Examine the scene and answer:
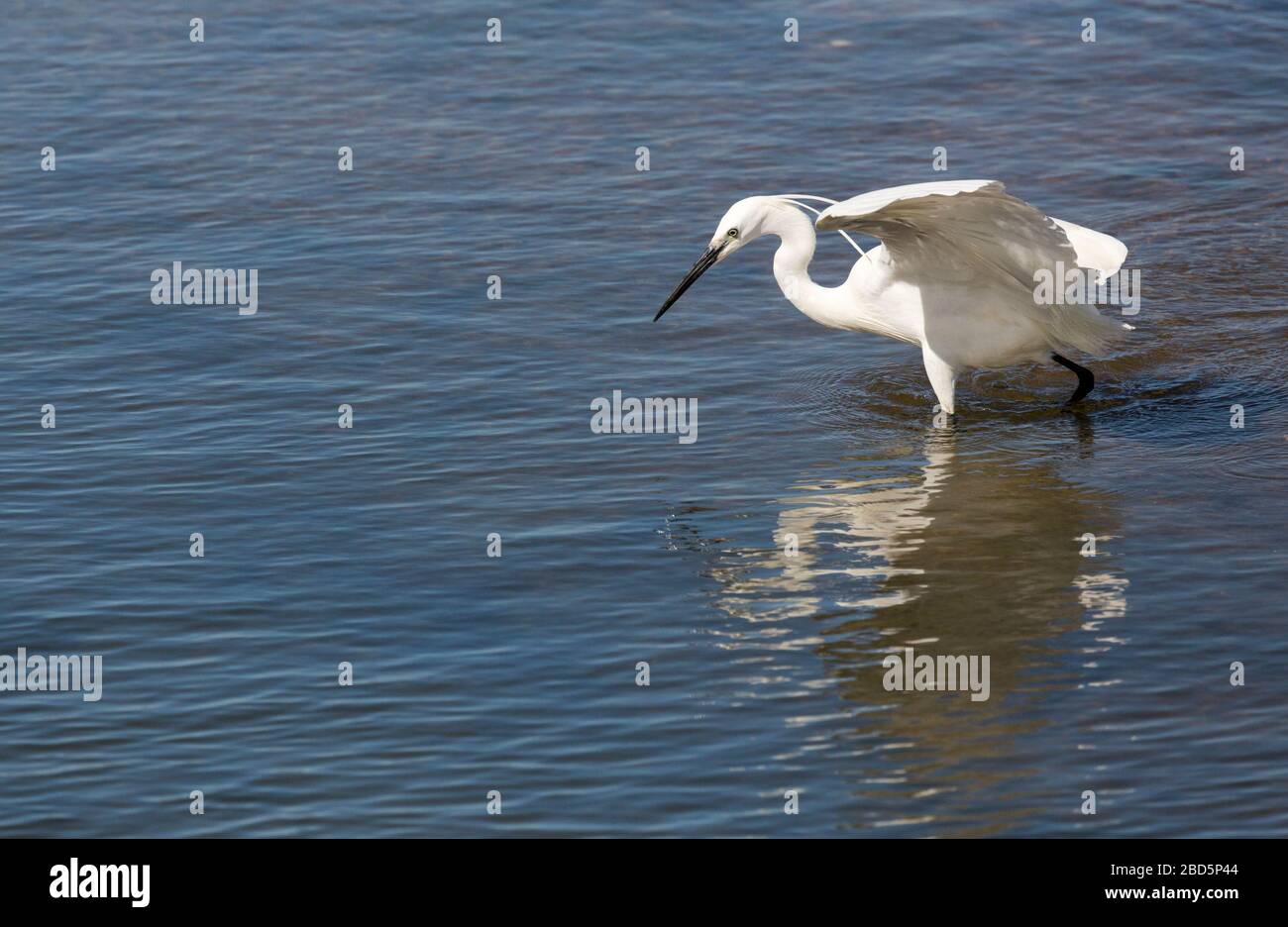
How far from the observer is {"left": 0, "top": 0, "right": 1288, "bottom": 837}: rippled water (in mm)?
8711

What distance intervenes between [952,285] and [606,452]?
7.91 feet

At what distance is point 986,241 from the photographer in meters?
11.8

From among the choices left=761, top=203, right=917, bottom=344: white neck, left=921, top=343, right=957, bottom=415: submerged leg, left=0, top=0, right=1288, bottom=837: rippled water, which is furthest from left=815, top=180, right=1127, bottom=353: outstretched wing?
left=0, top=0, right=1288, bottom=837: rippled water

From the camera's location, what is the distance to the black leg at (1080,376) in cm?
1291

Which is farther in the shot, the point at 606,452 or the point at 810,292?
the point at 810,292

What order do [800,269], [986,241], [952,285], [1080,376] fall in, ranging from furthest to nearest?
1. [1080,376]
2. [800,269]
3. [952,285]
4. [986,241]

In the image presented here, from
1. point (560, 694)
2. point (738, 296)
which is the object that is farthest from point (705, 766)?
point (738, 296)

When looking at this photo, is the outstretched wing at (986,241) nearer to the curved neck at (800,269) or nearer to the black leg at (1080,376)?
the black leg at (1080,376)

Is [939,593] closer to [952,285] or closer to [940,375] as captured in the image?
[940,375]

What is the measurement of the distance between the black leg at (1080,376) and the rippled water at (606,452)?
137 mm

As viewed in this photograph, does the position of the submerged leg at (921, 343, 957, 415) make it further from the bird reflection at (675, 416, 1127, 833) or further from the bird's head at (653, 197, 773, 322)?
the bird's head at (653, 197, 773, 322)

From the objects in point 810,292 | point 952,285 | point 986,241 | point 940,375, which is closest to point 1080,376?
point 940,375
